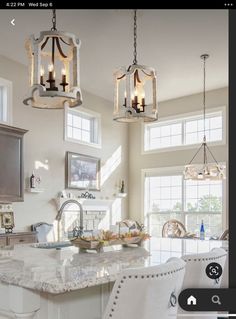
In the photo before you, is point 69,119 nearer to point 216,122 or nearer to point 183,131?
point 183,131

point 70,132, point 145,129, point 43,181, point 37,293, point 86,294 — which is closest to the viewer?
point 37,293

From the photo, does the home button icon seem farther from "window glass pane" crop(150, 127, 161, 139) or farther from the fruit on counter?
"window glass pane" crop(150, 127, 161, 139)

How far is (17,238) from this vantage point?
11.2ft

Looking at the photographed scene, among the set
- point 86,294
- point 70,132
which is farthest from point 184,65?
point 86,294

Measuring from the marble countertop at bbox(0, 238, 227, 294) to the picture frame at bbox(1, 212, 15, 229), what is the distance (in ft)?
7.21

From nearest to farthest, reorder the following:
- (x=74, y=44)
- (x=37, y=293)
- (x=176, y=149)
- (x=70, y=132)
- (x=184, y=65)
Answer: (x=37, y=293)
(x=74, y=44)
(x=184, y=65)
(x=70, y=132)
(x=176, y=149)

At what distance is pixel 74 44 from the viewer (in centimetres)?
175

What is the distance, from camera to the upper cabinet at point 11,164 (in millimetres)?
3401

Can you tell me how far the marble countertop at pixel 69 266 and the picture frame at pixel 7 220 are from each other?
2.20m

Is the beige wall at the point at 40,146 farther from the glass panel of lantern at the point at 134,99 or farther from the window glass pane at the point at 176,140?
the glass panel of lantern at the point at 134,99

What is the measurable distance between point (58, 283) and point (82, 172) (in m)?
4.01

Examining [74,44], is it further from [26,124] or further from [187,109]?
[187,109]

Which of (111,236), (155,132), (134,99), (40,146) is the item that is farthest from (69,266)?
(155,132)
